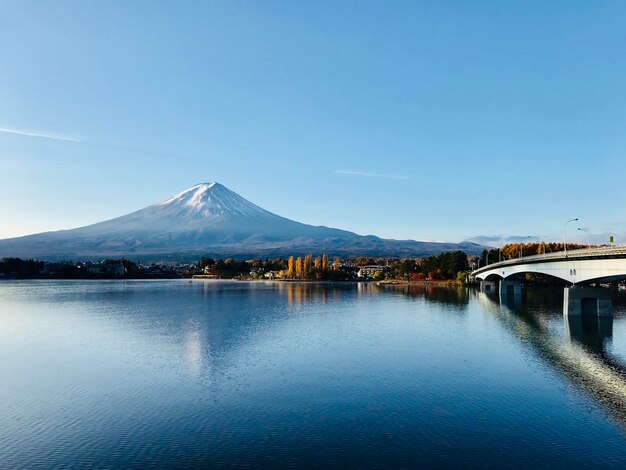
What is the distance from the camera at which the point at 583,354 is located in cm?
3128

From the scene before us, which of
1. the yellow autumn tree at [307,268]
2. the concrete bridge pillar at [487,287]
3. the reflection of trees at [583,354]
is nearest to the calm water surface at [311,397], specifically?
the reflection of trees at [583,354]

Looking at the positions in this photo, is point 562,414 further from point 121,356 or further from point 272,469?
point 121,356

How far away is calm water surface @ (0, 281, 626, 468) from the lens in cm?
1520

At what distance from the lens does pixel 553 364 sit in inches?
1127

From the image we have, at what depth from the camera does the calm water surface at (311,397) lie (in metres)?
15.2

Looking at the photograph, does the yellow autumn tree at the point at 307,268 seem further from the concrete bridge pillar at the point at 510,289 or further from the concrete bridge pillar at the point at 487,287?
the concrete bridge pillar at the point at 510,289

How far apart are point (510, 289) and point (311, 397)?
245 feet

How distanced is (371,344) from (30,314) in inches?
1578

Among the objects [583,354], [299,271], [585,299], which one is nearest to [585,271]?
[585,299]

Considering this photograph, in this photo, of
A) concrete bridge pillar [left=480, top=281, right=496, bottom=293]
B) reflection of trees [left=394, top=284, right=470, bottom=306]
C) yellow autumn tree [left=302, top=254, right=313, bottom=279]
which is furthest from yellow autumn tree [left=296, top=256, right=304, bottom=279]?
concrete bridge pillar [left=480, top=281, right=496, bottom=293]

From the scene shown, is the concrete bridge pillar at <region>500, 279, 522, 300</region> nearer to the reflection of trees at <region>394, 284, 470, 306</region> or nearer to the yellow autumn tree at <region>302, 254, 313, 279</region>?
the reflection of trees at <region>394, 284, 470, 306</region>

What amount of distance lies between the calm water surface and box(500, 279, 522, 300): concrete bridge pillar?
42683mm

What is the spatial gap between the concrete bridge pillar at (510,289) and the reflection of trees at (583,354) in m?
31.3

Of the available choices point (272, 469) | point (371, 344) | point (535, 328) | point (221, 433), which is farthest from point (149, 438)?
point (535, 328)
